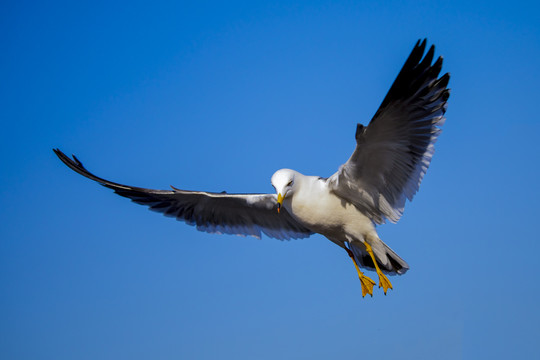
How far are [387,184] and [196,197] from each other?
3.06 m

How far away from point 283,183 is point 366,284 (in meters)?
1.88

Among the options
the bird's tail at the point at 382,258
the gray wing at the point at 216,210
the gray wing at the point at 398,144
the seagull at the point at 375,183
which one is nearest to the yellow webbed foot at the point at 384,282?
the seagull at the point at 375,183

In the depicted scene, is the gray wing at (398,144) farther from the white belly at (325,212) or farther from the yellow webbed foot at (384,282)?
the yellow webbed foot at (384,282)

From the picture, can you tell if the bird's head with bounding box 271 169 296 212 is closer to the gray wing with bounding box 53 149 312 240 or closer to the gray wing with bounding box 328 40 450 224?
the gray wing with bounding box 328 40 450 224

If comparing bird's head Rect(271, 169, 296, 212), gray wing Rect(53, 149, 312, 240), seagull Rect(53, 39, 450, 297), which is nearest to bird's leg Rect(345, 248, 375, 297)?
seagull Rect(53, 39, 450, 297)

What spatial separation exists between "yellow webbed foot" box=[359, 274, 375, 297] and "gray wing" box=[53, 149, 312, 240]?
143 cm

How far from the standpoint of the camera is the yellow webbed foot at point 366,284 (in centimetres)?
771

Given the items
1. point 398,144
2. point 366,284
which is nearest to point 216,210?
point 366,284


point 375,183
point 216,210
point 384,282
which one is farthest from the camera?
point 216,210

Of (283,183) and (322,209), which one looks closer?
(283,183)

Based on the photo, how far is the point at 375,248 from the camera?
25.4 feet

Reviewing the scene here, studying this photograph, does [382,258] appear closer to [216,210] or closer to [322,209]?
[322,209]

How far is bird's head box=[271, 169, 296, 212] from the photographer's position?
23.0ft

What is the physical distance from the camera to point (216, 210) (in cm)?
914
